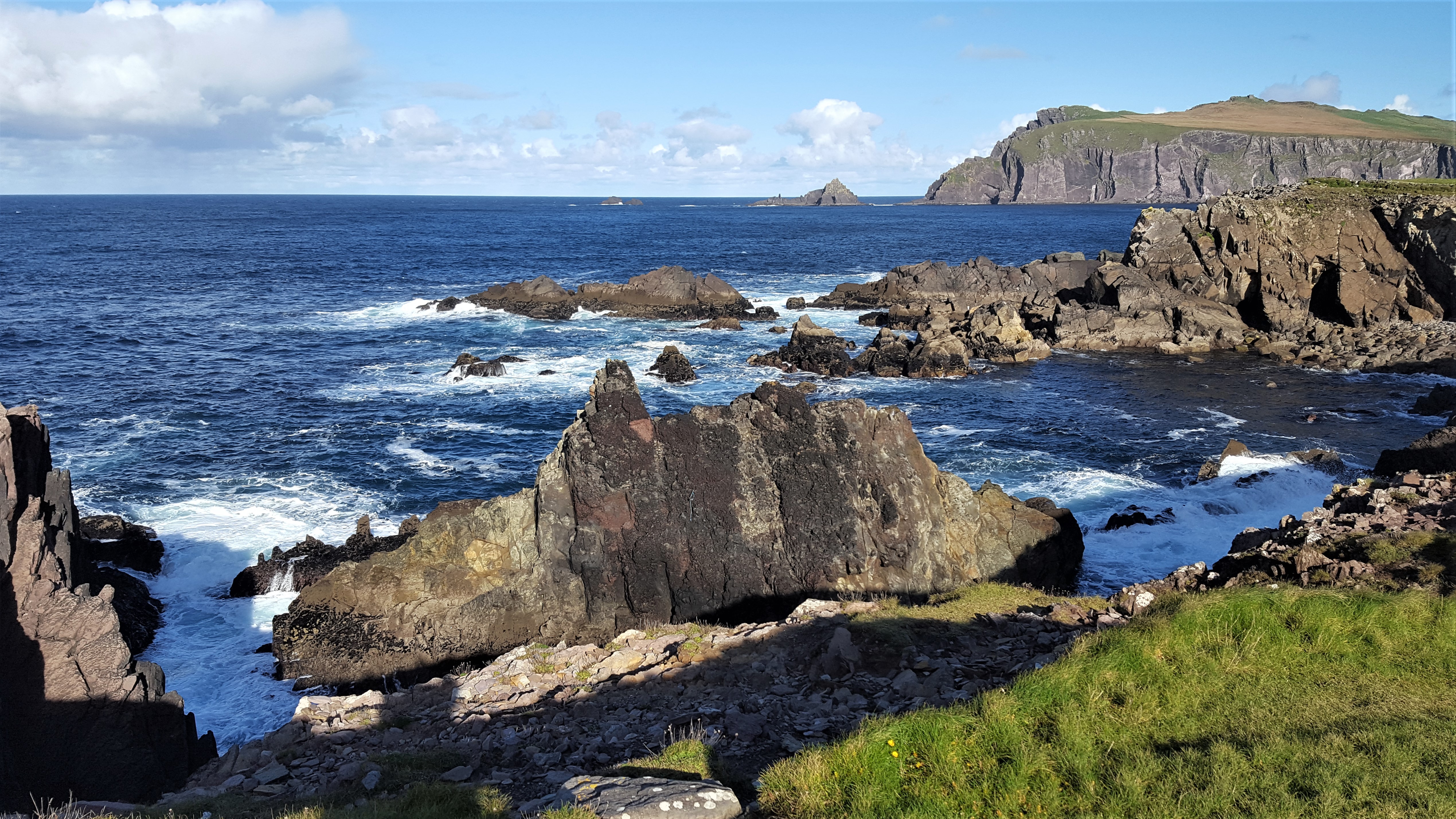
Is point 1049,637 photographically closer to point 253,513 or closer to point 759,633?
point 759,633

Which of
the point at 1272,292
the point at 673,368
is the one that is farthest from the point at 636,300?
the point at 1272,292

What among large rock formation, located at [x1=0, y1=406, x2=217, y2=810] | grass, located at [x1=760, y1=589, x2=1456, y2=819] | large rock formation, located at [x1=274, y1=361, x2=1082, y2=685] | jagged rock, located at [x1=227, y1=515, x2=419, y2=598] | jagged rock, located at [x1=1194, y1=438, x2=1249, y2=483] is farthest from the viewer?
jagged rock, located at [x1=1194, y1=438, x2=1249, y2=483]

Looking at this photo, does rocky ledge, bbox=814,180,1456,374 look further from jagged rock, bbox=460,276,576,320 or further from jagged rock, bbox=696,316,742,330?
jagged rock, bbox=460,276,576,320

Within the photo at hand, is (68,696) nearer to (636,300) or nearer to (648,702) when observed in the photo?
(648,702)

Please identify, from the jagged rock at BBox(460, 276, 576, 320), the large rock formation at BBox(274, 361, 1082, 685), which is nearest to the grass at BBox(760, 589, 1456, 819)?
the large rock formation at BBox(274, 361, 1082, 685)

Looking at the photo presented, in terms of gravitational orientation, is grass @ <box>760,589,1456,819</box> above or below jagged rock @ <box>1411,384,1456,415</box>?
above

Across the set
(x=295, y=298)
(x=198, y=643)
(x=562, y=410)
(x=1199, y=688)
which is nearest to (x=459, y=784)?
(x=1199, y=688)

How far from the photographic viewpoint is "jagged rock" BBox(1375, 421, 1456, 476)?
2453 centimetres

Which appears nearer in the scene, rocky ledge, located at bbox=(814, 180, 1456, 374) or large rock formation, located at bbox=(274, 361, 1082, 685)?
large rock formation, located at bbox=(274, 361, 1082, 685)

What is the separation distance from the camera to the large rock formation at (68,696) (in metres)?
13.3

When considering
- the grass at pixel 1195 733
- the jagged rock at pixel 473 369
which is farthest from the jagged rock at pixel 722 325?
the grass at pixel 1195 733

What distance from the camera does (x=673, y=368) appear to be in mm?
47781

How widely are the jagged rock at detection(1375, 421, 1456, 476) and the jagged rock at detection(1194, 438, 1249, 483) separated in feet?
18.3

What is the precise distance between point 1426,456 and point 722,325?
4447 cm
